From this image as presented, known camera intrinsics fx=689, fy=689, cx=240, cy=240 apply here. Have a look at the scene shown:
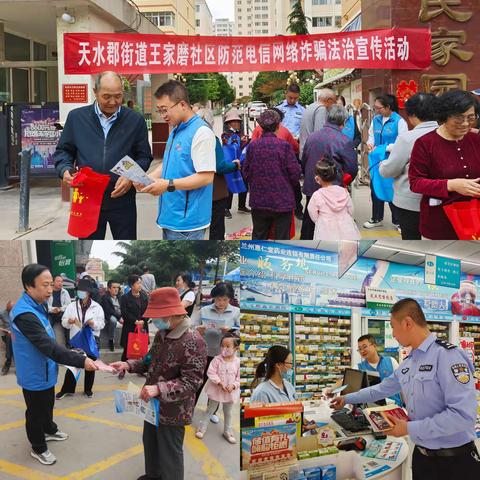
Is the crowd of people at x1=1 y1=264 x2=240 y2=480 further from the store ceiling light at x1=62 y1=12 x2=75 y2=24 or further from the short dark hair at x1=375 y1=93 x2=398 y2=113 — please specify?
the store ceiling light at x1=62 y1=12 x2=75 y2=24

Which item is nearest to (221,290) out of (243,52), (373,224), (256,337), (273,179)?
(256,337)

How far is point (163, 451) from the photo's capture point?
3020 millimetres

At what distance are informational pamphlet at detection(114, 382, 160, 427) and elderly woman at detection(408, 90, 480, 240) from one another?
1.88 meters

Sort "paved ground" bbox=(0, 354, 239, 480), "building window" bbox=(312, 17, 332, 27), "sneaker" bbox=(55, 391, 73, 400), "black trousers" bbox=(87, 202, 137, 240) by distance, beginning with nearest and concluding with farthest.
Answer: "paved ground" bbox=(0, 354, 239, 480) → "sneaker" bbox=(55, 391, 73, 400) → "black trousers" bbox=(87, 202, 137, 240) → "building window" bbox=(312, 17, 332, 27)

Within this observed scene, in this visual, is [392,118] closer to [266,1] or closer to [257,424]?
[257,424]

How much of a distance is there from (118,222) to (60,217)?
5.68 metres

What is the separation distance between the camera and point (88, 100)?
10664mm

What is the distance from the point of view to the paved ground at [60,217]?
318 inches

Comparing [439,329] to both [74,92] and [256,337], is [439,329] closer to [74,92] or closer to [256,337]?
[256,337]

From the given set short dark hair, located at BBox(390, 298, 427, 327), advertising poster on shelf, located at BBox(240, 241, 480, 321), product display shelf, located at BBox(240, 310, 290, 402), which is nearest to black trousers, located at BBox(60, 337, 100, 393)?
product display shelf, located at BBox(240, 310, 290, 402)

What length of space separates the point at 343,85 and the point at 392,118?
15946 millimetres

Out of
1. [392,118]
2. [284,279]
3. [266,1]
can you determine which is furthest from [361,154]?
[266,1]

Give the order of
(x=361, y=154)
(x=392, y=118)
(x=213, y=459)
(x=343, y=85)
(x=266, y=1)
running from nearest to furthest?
(x=213, y=459) < (x=392, y=118) < (x=361, y=154) < (x=343, y=85) < (x=266, y=1)

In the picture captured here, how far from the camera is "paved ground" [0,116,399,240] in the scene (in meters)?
8.09
